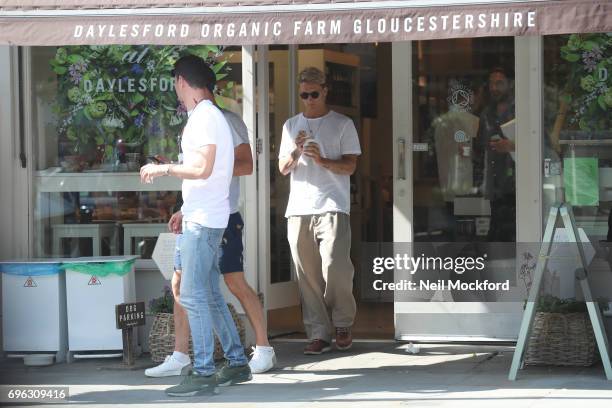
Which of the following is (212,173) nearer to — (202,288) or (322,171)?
(202,288)

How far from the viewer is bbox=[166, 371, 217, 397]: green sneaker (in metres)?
6.23

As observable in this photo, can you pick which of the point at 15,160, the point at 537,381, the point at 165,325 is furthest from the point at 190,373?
the point at 15,160

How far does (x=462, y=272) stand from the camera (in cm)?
782

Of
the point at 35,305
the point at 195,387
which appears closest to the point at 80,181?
the point at 35,305

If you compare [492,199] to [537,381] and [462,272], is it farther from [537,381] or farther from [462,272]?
[537,381]

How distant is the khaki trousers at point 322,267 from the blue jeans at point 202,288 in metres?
1.28

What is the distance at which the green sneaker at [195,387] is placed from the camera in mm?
6227

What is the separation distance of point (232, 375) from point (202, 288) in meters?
0.59

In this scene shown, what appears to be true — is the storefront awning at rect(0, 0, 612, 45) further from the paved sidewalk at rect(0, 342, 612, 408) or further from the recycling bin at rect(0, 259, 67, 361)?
the paved sidewalk at rect(0, 342, 612, 408)

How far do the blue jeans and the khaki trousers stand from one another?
1.28 m

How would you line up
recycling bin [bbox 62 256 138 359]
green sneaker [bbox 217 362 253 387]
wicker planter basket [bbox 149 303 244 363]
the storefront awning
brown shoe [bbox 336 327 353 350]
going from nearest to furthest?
the storefront awning → green sneaker [bbox 217 362 253 387] → wicker planter basket [bbox 149 303 244 363] → recycling bin [bbox 62 256 138 359] → brown shoe [bbox 336 327 353 350]

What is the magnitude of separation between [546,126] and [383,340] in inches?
73.7

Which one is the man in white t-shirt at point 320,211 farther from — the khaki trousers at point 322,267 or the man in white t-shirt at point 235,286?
the man in white t-shirt at point 235,286

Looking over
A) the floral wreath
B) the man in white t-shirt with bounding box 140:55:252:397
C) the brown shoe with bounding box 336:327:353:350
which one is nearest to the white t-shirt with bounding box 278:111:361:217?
the brown shoe with bounding box 336:327:353:350
